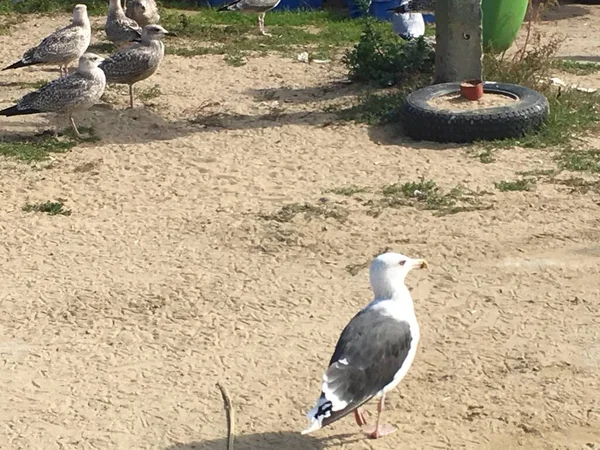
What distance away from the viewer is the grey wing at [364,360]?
4676mm

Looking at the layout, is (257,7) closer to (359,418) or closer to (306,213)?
(306,213)

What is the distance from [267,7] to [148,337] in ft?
28.1

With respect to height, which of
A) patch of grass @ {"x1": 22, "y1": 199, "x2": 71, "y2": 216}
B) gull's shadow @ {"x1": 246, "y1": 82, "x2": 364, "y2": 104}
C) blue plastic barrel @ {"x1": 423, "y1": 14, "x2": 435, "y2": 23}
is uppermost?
patch of grass @ {"x1": 22, "y1": 199, "x2": 71, "y2": 216}

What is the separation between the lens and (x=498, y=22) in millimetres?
12062

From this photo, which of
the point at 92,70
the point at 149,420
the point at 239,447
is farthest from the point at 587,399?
the point at 92,70

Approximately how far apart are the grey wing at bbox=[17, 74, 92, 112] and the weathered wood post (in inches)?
125

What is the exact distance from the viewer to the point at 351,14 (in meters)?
15.4

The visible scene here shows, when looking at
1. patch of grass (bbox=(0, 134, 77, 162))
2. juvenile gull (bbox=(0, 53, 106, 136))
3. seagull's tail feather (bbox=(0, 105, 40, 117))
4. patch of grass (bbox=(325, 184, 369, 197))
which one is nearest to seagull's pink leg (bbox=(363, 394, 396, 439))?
patch of grass (bbox=(325, 184, 369, 197))

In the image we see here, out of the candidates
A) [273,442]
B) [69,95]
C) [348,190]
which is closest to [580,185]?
[348,190]

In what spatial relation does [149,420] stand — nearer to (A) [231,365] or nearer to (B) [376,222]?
(A) [231,365]

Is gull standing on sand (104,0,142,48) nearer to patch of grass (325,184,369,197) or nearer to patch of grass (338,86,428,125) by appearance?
patch of grass (338,86,428,125)

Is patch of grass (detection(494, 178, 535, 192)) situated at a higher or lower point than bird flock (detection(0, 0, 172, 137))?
lower

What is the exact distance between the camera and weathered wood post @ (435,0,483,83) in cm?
999

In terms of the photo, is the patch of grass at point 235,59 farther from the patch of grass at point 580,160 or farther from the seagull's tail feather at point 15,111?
the patch of grass at point 580,160
